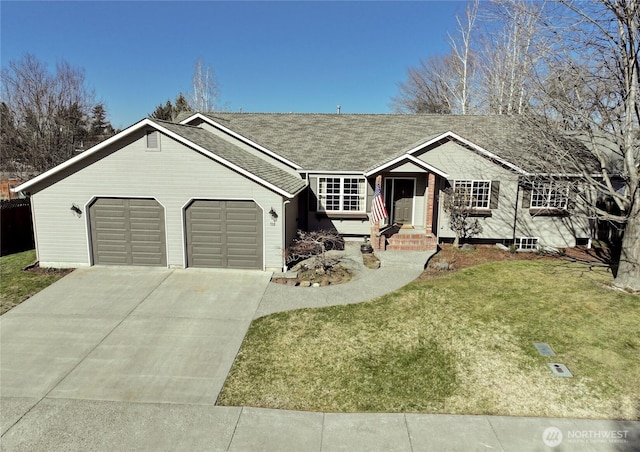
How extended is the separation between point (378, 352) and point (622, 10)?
10.7 m

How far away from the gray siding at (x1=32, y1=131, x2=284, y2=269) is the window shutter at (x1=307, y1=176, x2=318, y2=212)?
4.10m

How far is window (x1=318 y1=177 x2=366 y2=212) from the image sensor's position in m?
17.1

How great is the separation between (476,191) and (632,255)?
19.8 ft

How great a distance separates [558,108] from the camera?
39.4ft

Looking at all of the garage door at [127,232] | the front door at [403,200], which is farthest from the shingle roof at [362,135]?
the garage door at [127,232]

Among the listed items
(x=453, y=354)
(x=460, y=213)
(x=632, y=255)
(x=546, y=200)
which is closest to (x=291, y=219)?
(x=460, y=213)

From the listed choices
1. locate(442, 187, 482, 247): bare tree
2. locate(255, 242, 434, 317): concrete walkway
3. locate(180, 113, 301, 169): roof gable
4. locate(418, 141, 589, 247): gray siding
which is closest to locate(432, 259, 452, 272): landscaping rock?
locate(255, 242, 434, 317): concrete walkway

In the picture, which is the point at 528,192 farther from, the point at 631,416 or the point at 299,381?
the point at 299,381

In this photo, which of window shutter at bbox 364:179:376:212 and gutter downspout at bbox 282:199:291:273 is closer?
gutter downspout at bbox 282:199:291:273

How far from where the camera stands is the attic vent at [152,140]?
13008mm

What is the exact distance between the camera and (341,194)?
17.2 meters

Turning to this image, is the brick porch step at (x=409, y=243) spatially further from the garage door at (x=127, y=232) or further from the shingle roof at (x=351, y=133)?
the garage door at (x=127, y=232)

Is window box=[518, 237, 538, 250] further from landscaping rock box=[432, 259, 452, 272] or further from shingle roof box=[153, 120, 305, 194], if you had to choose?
shingle roof box=[153, 120, 305, 194]

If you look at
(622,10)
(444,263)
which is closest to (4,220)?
(444,263)
